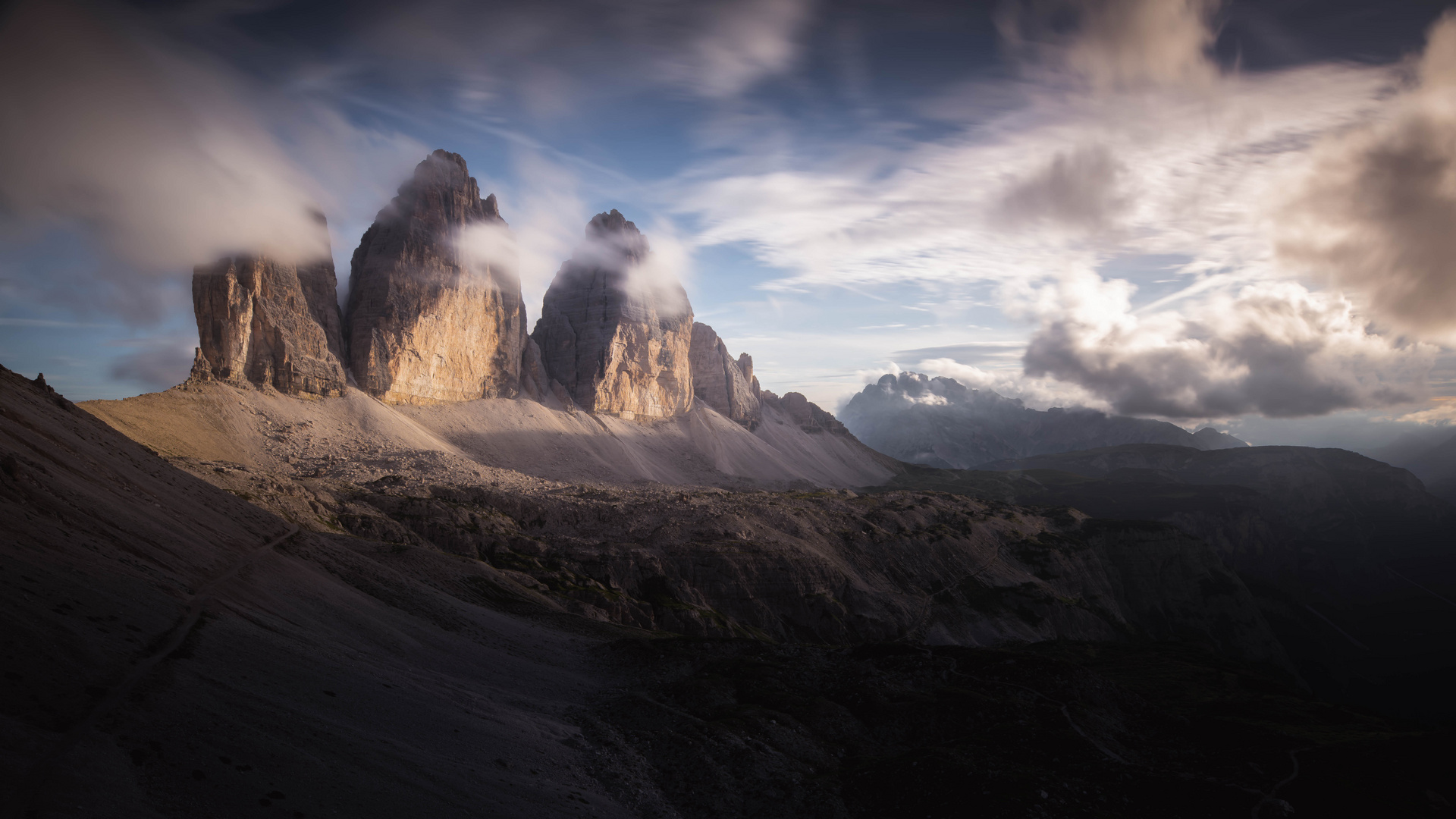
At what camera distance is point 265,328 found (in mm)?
127188

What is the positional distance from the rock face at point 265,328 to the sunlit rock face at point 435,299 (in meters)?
10.2

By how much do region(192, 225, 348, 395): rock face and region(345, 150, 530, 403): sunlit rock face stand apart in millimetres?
10176

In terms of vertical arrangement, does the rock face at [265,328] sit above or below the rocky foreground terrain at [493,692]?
above

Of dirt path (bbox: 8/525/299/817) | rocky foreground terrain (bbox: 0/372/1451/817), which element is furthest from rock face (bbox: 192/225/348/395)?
dirt path (bbox: 8/525/299/817)

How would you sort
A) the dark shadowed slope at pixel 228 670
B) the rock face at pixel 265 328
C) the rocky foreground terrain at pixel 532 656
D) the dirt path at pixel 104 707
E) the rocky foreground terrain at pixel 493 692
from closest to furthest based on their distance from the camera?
1. the dirt path at pixel 104 707
2. the dark shadowed slope at pixel 228 670
3. the rocky foreground terrain at pixel 493 692
4. the rocky foreground terrain at pixel 532 656
5. the rock face at pixel 265 328

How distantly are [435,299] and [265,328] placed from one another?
3971 centimetres

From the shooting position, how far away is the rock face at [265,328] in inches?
4732

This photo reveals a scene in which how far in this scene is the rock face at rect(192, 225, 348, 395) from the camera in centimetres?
12019

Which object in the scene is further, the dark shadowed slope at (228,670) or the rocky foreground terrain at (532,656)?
the rocky foreground terrain at (532,656)

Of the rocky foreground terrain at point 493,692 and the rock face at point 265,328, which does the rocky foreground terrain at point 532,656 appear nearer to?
the rocky foreground terrain at point 493,692

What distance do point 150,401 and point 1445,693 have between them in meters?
251

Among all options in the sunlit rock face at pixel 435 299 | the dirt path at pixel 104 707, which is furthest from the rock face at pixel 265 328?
the dirt path at pixel 104 707

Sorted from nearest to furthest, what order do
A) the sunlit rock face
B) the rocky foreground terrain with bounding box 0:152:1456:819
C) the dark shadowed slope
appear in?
the dark shadowed slope < the rocky foreground terrain with bounding box 0:152:1456:819 < the sunlit rock face

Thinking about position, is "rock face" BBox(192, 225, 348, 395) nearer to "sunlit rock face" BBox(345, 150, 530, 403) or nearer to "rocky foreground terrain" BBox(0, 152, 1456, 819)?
"rocky foreground terrain" BBox(0, 152, 1456, 819)
